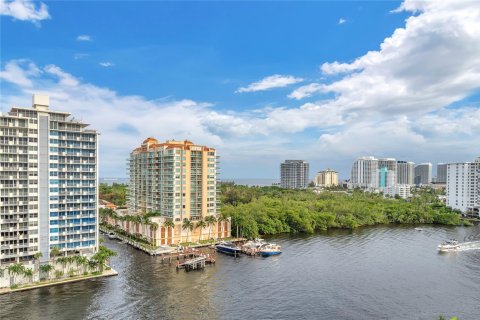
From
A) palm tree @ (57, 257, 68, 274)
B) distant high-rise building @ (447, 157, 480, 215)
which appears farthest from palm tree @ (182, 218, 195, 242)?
distant high-rise building @ (447, 157, 480, 215)

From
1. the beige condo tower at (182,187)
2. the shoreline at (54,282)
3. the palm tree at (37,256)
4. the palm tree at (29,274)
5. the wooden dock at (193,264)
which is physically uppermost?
the beige condo tower at (182,187)

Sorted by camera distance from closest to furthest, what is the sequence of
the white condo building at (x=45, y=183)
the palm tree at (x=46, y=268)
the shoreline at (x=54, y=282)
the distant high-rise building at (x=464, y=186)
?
1. the shoreline at (x=54, y=282)
2. the palm tree at (x=46, y=268)
3. the white condo building at (x=45, y=183)
4. the distant high-rise building at (x=464, y=186)

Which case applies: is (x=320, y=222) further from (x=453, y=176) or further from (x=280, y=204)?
Result: (x=453, y=176)

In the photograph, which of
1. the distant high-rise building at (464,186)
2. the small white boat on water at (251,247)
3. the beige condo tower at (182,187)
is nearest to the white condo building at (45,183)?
the beige condo tower at (182,187)

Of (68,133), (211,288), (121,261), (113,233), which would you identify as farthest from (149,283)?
(113,233)

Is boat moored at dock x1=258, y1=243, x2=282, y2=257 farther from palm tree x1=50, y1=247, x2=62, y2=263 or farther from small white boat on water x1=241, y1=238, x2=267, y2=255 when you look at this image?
palm tree x1=50, y1=247, x2=62, y2=263

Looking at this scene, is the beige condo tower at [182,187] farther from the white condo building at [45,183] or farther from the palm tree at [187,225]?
the white condo building at [45,183]

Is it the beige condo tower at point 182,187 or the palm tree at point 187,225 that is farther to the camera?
the beige condo tower at point 182,187
